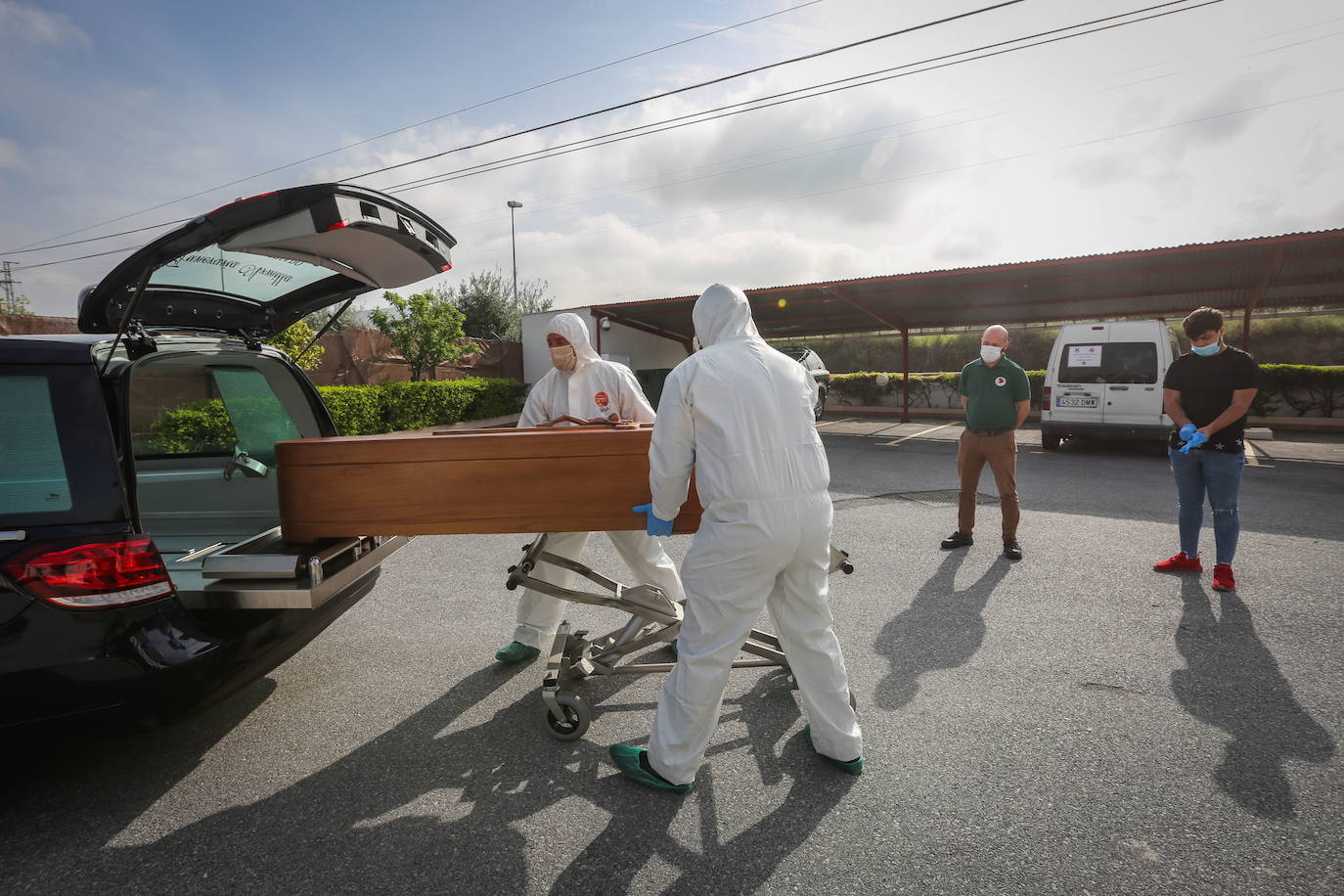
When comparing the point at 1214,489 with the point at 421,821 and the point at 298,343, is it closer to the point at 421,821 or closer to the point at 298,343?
the point at 421,821

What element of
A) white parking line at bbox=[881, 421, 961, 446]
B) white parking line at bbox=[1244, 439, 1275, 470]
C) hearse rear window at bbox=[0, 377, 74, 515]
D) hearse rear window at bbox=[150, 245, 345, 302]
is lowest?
white parking line at bbox=[1244, 439, 1275, 470]

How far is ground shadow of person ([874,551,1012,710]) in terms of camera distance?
10.4 ft

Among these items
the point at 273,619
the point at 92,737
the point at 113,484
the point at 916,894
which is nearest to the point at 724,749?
the point at 916,894

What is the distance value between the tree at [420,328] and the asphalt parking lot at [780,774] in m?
13.5

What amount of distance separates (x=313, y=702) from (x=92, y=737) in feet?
3.30

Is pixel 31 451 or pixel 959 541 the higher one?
pixel 31 451

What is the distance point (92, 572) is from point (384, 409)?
1246 cm

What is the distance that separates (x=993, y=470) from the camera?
5270 millimetres

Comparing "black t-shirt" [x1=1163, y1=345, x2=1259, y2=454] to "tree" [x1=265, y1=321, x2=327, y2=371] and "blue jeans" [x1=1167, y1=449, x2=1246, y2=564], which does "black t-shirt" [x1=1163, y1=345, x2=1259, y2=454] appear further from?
"tree" [x1=265, y1=321, x2=327, y2=371]

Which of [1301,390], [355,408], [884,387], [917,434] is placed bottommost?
[917,434]

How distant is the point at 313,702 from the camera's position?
3062mm

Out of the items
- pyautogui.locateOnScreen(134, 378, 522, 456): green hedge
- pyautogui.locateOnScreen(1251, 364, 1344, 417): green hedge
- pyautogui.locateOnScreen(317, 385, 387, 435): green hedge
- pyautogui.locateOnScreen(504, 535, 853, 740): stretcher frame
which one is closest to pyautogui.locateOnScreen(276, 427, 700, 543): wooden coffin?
pyautogui.locateOnScreen(504, 535, 853, 740): stretcher frame

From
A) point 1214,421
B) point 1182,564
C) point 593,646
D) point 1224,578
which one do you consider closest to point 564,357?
point 593,646

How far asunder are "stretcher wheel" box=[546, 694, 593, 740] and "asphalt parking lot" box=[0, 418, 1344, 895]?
0.06 m
